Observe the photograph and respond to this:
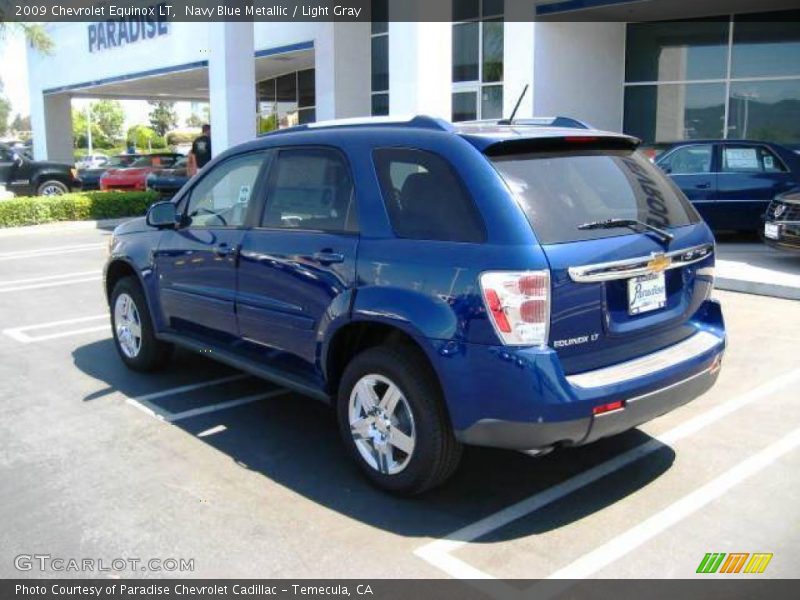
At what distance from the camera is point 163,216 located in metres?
5.50

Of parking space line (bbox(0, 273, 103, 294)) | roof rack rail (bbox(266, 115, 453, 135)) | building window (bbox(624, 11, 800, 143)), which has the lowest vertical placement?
parking space line (bbox(0, 273, 103, 294))

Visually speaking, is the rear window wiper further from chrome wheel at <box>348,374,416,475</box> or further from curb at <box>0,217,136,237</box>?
curb at <box>0,217,136,237</box>

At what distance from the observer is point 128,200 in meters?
18.6

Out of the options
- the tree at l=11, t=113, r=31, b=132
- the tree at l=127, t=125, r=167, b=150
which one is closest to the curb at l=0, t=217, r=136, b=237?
the tree at l=127, t=125, r=167, b=150

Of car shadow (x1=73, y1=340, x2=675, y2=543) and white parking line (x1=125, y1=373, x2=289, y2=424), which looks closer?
car shadow (x1=73, y1=340, x2=675, y2=543)

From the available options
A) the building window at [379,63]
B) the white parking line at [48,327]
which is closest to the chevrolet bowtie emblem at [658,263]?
the white parking line at [48,327]

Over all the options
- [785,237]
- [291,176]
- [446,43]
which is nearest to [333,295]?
[291,176]

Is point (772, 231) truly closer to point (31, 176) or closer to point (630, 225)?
point (630, 225)

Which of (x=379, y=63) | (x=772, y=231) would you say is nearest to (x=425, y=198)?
(x=772, y=231)

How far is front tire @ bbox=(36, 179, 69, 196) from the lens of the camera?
71.0ft

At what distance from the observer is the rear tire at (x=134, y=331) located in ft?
19.6

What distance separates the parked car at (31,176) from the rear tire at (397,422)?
19.4 m

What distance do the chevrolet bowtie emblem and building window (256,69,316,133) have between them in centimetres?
2159

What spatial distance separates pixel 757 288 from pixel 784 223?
1.27m
